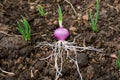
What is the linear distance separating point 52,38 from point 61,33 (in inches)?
4.0

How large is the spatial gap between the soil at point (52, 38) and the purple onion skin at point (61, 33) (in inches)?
2.3

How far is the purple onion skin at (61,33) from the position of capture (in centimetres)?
175

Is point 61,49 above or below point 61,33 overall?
below

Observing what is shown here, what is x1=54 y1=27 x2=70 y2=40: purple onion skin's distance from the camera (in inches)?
68.8

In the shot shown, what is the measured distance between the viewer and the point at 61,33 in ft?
5.73

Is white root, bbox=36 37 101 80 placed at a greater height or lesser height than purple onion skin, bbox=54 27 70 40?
lesser

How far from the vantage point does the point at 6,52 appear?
1.71m

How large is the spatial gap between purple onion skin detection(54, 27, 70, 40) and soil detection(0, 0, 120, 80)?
2.3 inches

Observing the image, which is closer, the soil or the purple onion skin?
the soil

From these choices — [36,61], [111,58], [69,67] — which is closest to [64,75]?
[69,67]

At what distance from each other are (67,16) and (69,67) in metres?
0.43

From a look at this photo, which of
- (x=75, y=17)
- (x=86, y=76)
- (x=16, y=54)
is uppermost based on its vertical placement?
(x=75, y=17)

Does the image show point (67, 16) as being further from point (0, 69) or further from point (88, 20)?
point (0, 69)

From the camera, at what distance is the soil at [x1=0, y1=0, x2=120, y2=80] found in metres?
1.64
